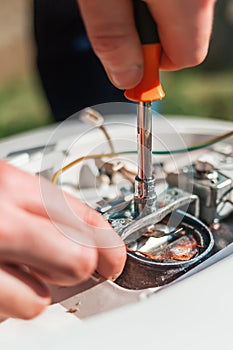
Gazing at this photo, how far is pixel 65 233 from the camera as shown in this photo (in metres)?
0.49

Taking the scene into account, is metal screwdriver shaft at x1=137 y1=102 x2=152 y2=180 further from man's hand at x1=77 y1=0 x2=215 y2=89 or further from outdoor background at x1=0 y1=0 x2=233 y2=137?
outdoor background at x1=0 y1=0 x2=233 y2=137

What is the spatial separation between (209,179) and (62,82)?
0.88m

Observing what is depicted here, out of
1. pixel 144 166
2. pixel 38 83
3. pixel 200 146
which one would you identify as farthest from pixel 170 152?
pixel 38 83

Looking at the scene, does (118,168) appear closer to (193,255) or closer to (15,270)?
(193,255)

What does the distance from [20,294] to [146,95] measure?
20 cm

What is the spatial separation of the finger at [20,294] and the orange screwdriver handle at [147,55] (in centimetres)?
18

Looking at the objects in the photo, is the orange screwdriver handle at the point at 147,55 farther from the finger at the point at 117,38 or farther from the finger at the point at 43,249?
the finger at the point at 43,249

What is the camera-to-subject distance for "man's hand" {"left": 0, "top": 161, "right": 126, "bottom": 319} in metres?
0.46

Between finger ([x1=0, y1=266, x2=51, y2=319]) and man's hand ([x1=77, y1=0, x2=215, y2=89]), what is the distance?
0.18 m

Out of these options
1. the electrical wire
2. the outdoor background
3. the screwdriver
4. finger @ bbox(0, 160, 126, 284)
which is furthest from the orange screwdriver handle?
the outdoor background

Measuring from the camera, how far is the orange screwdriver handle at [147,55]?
20.4 inches

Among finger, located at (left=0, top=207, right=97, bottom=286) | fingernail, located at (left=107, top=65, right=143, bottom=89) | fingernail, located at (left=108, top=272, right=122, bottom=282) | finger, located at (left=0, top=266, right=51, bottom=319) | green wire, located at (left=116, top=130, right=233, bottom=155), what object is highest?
fingernail, located at (left=107, top=65, right=143, bottom=89)

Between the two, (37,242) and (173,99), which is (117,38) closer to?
(37,242)

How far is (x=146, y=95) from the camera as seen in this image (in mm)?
553
